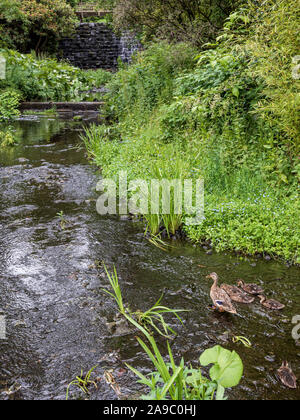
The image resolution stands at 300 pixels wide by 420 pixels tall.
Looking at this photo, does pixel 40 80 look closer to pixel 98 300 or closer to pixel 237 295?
pixel 98 300

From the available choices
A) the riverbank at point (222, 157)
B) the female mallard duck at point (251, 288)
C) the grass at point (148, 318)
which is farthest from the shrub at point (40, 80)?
the female mallard duck at point (251, 288)

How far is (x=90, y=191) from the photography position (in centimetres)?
579

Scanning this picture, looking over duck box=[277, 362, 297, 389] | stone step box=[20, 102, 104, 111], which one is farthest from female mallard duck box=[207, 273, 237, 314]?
stone step box=[20, 102, 104, 111]

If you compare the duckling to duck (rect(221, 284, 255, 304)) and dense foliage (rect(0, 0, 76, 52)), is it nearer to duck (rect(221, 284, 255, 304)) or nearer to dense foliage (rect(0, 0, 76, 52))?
duck (rect(221, 284, 255, 304))

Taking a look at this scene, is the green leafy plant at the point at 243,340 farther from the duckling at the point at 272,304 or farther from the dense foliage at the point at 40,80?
the dense foliage at the point at 40,80

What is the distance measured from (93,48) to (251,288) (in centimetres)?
2237

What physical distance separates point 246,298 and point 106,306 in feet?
3.97

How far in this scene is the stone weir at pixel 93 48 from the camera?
21.8 meters

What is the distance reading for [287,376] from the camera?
7.44 ft

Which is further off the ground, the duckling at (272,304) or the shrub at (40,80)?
the shrub at (40,80)

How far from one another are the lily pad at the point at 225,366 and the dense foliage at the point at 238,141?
7.06ft

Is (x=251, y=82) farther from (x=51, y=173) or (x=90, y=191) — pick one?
(x=51, y=173)

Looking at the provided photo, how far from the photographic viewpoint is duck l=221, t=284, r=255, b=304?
3.04 metres
